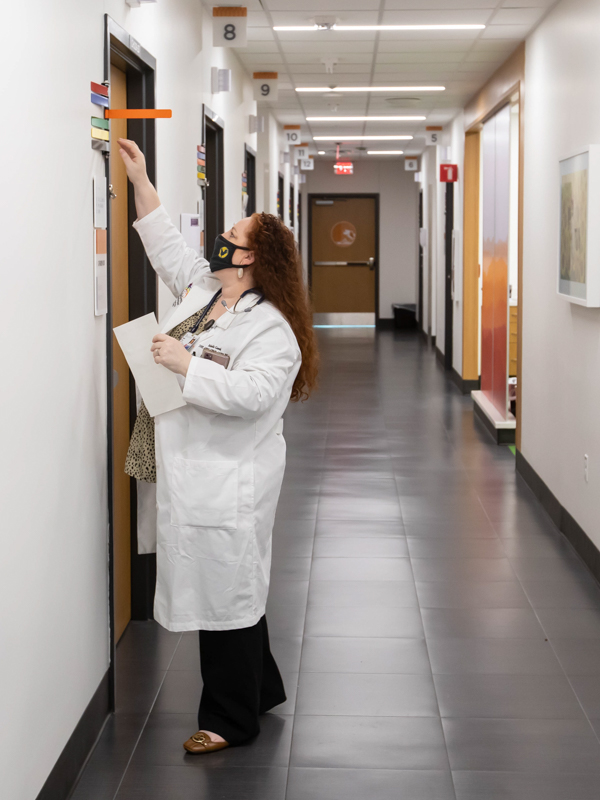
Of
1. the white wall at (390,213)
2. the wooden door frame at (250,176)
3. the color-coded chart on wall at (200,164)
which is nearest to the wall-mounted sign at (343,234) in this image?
the white wall at (390,213)

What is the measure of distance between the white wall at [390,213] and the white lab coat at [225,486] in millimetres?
15311

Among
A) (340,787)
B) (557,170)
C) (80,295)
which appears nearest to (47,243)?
(80,295)

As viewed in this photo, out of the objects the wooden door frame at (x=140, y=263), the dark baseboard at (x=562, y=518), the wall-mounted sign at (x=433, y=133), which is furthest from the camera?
the wall-mounted sign at (x=433, y=133)

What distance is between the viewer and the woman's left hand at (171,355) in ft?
8.11

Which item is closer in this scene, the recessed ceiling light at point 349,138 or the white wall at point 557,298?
the white wall at point 557,298

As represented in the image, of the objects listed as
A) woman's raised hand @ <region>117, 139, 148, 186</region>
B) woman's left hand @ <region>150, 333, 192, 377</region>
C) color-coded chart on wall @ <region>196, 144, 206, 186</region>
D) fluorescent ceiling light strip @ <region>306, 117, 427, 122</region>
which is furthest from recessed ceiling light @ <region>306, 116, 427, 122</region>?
woman's left hand @ <region>150, 333, 192, 377</region>

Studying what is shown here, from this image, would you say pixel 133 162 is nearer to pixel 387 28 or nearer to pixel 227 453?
pixel 227 453

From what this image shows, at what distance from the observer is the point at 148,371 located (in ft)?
8.75

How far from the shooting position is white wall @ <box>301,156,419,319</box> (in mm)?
17719

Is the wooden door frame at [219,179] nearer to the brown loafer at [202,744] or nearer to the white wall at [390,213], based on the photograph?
the brown loafer at [202,744]

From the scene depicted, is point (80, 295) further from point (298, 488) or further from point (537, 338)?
point (537, 338)

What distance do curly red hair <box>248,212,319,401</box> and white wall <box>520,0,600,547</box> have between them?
2063mm

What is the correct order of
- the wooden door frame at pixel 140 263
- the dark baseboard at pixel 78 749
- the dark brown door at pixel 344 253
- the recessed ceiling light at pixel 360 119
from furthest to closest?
the dark brown door at pixel 344 253 < the recessed ceiling light at pixel 360 119 < the wooden door frame at pixel 140 263 < the dark baseboard at pixel 78 749

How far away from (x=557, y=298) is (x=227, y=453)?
10.4 feet
